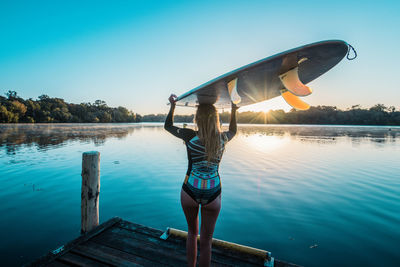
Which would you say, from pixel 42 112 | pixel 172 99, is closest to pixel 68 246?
pixel 172 99

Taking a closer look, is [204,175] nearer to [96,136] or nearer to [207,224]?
[207,224]

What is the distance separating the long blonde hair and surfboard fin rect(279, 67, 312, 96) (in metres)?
1.00

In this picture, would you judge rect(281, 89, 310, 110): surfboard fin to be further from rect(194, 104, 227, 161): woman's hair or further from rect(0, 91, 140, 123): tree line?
rect(0, 91, 140, 123): tree line

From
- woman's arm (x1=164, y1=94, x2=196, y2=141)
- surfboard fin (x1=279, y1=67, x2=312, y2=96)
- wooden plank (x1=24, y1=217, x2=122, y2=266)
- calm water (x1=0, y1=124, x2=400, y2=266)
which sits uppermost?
surfboard fin (x1=279, y1=67, x2=312, y2=96)

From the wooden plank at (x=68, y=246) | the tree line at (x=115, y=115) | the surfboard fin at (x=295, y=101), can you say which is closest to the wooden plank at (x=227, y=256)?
the wooden plank at (x=68, y=246)

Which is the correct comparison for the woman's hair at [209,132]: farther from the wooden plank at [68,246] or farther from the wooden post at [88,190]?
the wooden plank at [68,246]

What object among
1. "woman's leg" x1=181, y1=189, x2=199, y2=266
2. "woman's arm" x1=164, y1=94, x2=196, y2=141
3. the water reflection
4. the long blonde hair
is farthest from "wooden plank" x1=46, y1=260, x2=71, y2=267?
the water reflection

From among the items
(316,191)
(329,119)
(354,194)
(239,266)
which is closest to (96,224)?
(239,266)

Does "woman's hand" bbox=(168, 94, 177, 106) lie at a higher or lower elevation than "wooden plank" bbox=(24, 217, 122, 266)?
higher

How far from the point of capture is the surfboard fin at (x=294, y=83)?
2.30 meters

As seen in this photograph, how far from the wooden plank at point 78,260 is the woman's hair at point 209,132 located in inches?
97.1

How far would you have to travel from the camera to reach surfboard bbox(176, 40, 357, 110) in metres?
2.21

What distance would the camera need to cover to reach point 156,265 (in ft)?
9.70

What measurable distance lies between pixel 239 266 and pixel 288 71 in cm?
287
